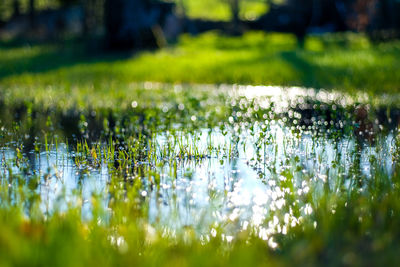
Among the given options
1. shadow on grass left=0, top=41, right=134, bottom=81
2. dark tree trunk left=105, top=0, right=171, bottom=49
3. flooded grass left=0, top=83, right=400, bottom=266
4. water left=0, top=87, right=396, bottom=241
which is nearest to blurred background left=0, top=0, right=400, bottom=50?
dark tree trunk left=105, top=0, right=171, bottom=49

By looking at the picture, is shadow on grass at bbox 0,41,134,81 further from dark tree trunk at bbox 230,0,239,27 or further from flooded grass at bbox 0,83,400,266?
dark tree trunk at bbox 230,0,239,27

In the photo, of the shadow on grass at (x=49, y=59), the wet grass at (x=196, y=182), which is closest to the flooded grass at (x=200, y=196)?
the wet grass at (x=196, y=182)

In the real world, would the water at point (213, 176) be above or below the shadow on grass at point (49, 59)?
below

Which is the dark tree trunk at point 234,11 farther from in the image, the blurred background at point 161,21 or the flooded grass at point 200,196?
the flooded grass at point 200,196

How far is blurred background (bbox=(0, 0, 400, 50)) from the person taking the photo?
2169 centimetres

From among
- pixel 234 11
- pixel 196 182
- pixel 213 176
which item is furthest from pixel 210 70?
pixel 234 11

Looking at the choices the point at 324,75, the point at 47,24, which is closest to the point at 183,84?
the point at 324,75

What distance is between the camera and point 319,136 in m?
7.75

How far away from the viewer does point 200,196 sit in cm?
508

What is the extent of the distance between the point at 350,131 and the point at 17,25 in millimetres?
36859

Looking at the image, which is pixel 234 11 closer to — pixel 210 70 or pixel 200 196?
pixel 210 70

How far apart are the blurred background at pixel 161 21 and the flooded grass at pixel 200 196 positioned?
1247 cm

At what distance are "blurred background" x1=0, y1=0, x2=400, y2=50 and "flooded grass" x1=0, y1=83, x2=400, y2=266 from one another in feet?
40.9

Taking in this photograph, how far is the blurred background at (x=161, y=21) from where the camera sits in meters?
21.7
